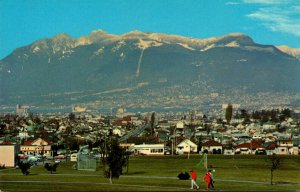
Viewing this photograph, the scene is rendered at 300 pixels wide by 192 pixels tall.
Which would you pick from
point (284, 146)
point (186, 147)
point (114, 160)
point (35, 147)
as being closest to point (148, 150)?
point (186, 147)

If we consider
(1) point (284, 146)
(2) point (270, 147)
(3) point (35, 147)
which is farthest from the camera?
(3) point (35, 147)

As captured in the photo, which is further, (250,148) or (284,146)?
(284,146)

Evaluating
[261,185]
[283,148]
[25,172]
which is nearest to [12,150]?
[25,172]

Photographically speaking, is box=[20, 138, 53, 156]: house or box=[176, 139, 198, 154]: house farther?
box=[20, 138, 53, 156]: house

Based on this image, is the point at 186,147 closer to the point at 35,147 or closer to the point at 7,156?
the point at 35,147

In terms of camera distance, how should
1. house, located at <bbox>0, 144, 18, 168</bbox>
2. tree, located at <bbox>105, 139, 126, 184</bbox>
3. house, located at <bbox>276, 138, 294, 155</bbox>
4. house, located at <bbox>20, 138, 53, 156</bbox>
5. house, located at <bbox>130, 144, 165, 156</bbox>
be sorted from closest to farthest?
tree, located at <bbox>105, 139, 126, 184</bbox>, house, located at <bbox>0, 144, 18, 168</bbox>, house, located at <bbox>130, 144, 165, 156</bbox>, house, located at <bbox>276, 138, 294, 155</bbox>, house, located at <bbox>20, 138, 53, 156</bbox>

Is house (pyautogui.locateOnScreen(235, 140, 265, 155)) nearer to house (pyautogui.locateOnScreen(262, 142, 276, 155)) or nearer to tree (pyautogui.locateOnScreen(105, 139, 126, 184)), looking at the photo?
house (pyautogui.locateOnScreen(262, 142, 276, 155))

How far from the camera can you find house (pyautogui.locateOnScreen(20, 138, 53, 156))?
427 feet

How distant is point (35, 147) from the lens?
13225 centimetres

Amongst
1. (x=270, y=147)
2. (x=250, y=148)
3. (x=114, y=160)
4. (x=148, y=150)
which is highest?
(x=270, y=147)

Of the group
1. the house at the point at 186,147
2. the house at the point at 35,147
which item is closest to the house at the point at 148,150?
the house at the point at 186,147

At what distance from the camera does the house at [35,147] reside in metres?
130

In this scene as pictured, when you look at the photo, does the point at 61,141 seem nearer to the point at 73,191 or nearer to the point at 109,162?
the point at 109,162

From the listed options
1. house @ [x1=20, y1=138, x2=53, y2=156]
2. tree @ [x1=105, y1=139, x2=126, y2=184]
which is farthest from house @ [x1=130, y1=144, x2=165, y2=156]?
tree @ [x1=105, y1=139, x2=126, y2=184]
